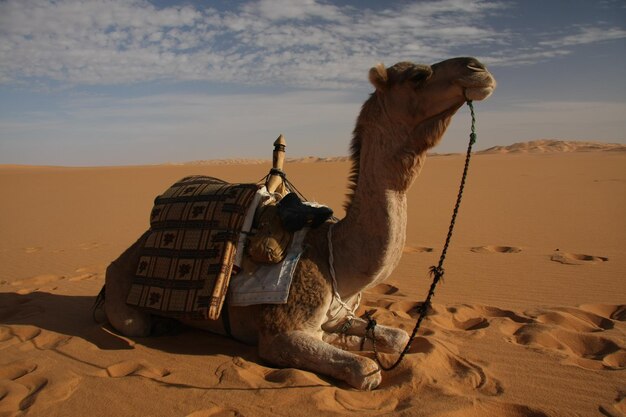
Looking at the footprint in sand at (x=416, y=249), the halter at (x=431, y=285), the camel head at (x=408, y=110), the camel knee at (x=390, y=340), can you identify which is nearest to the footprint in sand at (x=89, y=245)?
the footprint in sand at (x=416, y=249)

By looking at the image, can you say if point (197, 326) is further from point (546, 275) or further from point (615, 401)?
point (546, 275)

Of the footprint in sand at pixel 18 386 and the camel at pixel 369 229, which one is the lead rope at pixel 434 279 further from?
the footprint in sand at pixel 18 386

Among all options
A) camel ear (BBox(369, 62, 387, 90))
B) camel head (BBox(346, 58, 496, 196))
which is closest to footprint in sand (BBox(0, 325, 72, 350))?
camel head (BBox(346, 58, 496, 196))

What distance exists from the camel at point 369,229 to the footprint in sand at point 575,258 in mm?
4772

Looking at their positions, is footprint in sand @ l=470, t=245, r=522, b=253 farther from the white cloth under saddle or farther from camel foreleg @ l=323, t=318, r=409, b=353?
the white cloth under saddle

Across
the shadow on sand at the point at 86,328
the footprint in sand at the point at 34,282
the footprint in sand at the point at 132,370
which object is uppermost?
the footprint in sand at the point at 132,370

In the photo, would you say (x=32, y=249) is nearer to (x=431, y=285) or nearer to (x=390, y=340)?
(x=390, y=340)

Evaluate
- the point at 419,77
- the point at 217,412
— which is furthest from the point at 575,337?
the point at 217,412

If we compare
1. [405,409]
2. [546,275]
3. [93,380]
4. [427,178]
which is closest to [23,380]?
[93,380]

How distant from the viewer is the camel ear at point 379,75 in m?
3.23

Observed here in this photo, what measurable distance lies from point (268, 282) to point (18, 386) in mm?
1743

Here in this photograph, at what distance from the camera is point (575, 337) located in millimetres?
4262

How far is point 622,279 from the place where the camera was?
6.39 m

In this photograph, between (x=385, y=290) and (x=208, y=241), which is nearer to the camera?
(x=208, y=241)
